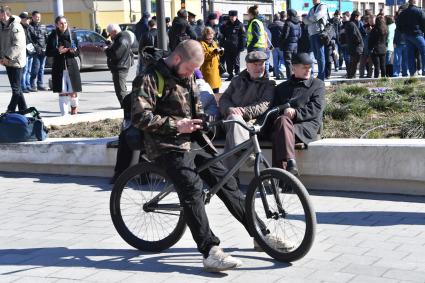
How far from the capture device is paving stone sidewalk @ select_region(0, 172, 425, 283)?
214 inches

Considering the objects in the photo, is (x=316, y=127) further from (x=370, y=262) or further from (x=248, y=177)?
(x=370, y=262)

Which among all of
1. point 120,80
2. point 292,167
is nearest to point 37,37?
point 120,80

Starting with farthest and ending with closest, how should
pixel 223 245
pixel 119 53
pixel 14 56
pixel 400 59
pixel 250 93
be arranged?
1. pixel 400 59
2. pixel 14 56
3. pixel 119 53
4. pixel 250 93
5. pixel 223 245

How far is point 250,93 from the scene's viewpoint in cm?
802

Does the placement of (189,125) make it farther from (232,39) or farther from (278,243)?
(232,39)

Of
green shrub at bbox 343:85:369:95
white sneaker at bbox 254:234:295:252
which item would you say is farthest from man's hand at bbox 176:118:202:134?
green shrub at bbox 343:85:369:95

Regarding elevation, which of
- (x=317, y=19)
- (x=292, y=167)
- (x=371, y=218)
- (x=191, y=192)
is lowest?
(x=371, y=218)

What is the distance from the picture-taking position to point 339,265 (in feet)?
18.2

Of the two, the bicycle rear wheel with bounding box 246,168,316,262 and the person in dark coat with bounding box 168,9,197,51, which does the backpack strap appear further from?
the person in dark coat with bounding box 168,9,197,51

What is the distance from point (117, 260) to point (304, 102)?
114 inches

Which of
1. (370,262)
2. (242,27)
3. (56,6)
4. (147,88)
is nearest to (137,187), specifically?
(147,88)

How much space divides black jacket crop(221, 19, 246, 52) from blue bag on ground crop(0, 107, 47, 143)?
9.77 metres

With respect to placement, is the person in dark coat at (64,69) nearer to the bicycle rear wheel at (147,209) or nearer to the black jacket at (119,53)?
the black jacket at (119,53)

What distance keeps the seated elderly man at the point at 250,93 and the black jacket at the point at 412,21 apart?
9.55 metres
